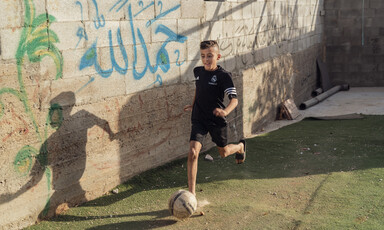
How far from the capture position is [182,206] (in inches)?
201

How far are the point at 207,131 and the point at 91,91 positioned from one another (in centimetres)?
153

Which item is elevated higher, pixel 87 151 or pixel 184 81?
pixel 184 81

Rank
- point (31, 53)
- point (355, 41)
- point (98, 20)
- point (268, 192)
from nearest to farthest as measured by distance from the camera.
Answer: point (31, 53) → point (98, 20) → point (268, 192) → point (355, 41)

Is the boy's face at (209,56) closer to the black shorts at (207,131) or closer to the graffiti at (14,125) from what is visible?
the black shorts at (207,131)

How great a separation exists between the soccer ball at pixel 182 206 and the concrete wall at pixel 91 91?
4.30 feet

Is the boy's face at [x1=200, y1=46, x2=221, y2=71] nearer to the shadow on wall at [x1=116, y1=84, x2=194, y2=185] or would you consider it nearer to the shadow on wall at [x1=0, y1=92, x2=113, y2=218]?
the shadow on wall at [x1=116, y1=84, x2=194, y2=185]

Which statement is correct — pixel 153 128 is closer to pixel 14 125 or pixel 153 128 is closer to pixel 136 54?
pixel 136 54

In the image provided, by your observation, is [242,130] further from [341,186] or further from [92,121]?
[92,121]

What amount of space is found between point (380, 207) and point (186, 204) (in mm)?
2245

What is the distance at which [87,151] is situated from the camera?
19.0 ft

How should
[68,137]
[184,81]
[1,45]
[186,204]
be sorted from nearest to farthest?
[1,45], [186,204], [68,137], [184,81]

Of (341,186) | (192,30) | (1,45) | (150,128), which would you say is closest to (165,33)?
(192,30)

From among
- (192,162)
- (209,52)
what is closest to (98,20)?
(209,52)

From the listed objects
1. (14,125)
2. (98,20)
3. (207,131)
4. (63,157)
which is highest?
(98,20)
